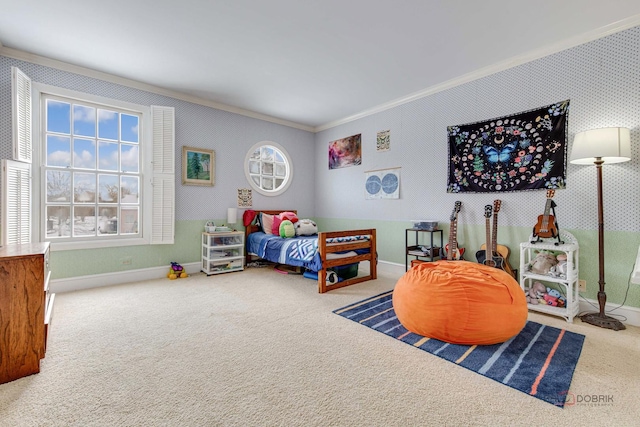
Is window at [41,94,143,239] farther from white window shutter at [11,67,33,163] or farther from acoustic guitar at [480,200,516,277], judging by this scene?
acoustic guitar at [480,200,516,277]

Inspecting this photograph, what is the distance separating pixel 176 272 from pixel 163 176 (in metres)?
1.35

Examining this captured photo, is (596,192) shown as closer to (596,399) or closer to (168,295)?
(596,399)

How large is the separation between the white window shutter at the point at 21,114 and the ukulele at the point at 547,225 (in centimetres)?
516

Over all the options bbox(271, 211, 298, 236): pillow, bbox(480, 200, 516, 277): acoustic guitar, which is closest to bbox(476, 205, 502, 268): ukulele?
bbox(480, 200, 516, 277): acoustic guitar

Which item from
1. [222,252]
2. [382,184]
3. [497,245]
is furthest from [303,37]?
[222,252]

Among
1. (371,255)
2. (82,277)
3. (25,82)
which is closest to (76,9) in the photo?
(25,82)

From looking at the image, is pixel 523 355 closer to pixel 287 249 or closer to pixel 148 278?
pixel 287 249

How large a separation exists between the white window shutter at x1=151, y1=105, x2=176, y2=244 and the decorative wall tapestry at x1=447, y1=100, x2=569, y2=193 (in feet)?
12.4

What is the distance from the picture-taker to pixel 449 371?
1.77m

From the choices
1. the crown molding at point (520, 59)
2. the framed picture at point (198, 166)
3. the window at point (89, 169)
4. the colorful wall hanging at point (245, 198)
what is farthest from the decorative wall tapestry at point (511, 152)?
the window at point (89, 169)

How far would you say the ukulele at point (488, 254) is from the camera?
9.92 ft

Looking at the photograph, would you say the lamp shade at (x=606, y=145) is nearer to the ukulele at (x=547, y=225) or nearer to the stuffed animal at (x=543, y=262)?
the ukulele at (x=547, y=225)

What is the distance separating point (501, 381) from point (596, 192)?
7.11ft

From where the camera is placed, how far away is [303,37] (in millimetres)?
2760
